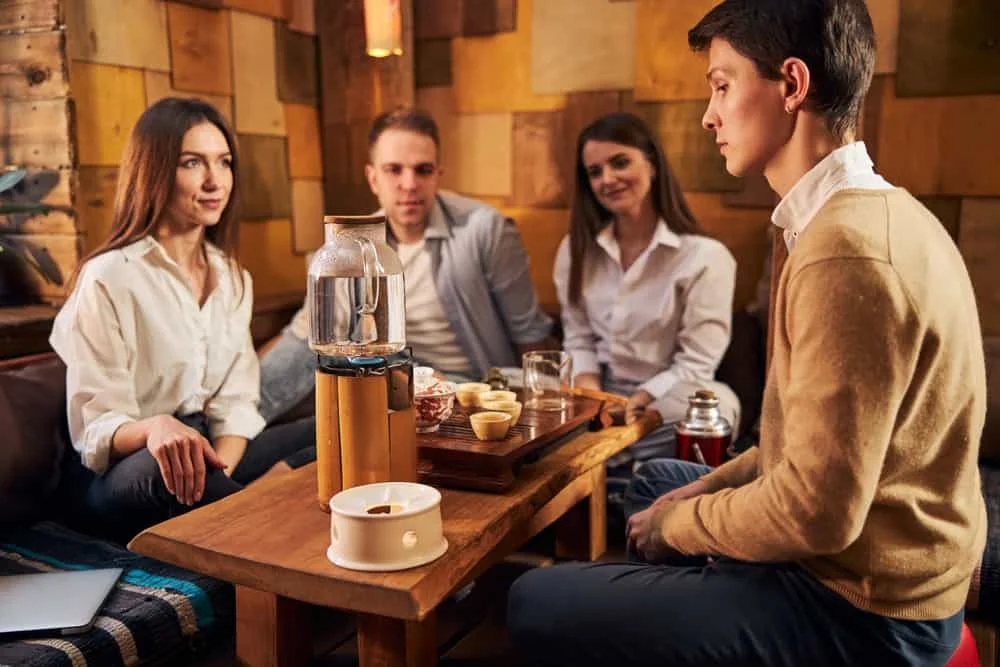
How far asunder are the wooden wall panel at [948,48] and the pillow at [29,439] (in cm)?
273

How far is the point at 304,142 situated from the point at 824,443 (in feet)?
9.82

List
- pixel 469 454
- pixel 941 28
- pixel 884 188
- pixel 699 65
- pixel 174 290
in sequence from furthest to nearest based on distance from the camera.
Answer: pixel 699 65 < pixel 941 28 < pixel 174 290 < pixel 469 454 < pixel 884 188

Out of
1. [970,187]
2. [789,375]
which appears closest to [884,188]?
[789,375]

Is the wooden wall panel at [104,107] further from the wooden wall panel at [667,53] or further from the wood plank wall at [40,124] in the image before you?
the wooden wall panel at [667,53]

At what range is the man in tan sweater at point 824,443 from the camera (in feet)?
3.94

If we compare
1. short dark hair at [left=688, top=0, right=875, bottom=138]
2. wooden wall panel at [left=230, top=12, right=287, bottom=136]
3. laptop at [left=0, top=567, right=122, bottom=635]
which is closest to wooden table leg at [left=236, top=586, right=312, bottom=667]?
laptop at [left=0, top=567, right=122, bottom=635]

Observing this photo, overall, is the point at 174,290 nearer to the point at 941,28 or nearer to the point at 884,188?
the point at 884,188

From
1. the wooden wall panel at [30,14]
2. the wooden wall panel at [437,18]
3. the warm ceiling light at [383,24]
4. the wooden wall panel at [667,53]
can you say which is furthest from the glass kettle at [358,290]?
the wooden wall panel at [437,18]

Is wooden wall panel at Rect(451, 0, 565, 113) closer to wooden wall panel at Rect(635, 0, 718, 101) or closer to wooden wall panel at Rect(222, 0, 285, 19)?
wooden wall panel at Rect(635, 0, 718, 101)

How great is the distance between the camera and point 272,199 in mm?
3598

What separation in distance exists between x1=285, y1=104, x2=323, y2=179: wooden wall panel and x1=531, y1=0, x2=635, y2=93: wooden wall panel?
0.94 metres

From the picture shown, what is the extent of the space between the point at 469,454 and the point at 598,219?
1.49m

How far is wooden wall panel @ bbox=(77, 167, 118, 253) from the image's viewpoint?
9.08 ft

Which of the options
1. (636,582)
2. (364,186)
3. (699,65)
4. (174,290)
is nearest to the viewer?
(636,582)
